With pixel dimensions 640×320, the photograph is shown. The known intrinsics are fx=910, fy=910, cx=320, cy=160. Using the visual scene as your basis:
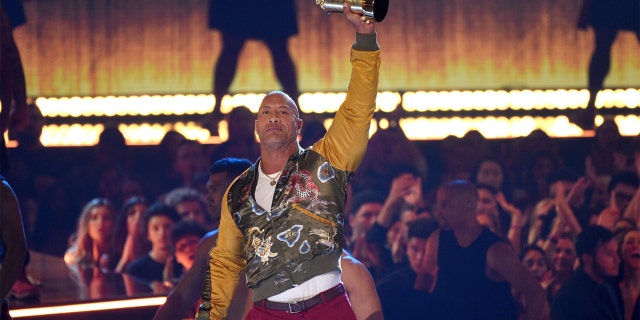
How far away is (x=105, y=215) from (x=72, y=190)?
30 cm

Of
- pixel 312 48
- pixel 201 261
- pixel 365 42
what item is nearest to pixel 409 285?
pixel 312 48

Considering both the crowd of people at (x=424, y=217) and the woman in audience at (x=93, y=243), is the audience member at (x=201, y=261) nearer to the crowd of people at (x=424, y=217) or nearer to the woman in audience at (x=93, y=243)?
the crowd of people at (x=424, y=217)

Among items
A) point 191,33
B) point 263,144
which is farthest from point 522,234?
point 263,144

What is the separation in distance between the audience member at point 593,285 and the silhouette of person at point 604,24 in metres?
1.12

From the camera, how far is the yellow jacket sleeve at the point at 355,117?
10.1ft

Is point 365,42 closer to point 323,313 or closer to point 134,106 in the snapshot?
point 323,313

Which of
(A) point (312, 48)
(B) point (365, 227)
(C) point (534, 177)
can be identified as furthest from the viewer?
(A) point (312, 48)

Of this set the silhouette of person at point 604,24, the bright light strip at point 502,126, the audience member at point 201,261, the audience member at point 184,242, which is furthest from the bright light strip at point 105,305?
the silhouette of person at point 604,24

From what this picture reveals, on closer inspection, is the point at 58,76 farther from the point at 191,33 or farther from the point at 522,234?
the point at 522,234

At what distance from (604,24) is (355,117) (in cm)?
421

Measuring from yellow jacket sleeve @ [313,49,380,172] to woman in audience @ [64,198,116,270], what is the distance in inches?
136

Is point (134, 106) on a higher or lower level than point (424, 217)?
higher

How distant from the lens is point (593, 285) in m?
6.21

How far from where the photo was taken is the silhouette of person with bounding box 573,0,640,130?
6.73 metres
